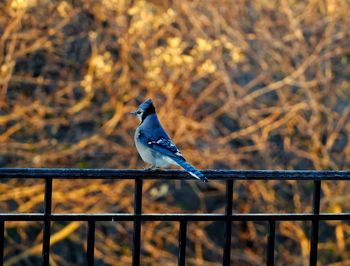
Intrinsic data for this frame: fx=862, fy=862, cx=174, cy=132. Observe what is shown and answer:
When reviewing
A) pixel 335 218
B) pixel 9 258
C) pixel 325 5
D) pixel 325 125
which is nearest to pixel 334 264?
pixel 325 125

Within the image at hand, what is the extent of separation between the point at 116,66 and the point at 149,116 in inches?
179

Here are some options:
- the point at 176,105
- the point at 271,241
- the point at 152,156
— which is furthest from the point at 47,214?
the point at 176,105

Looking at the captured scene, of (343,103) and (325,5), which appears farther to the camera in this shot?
(343,103)

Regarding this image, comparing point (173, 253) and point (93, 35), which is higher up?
point (93, 35)

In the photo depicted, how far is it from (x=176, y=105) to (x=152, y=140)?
4720 mm

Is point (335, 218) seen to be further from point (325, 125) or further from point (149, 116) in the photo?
point (325, 125)

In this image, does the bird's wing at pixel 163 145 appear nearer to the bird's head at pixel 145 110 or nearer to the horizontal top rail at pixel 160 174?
the bird's head at pixel 145 110

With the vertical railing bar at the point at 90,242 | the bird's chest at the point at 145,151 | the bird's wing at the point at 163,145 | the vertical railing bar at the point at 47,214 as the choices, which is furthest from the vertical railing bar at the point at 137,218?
the bird's chest at the point at 145,151

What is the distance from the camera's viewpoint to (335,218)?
10.3ft

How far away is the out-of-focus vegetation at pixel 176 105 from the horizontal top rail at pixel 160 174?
17.4 ft

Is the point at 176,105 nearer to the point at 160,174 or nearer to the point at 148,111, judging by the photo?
the point at 148,111

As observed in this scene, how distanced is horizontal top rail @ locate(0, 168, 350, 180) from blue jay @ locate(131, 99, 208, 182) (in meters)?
1.03

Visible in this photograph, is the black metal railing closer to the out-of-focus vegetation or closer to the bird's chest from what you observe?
the bird's chest

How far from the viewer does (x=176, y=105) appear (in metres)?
8.95
